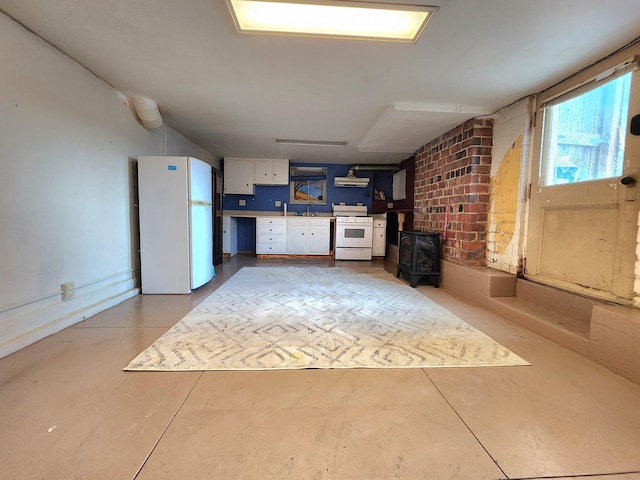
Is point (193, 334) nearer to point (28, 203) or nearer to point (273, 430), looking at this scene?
point (273, 430)

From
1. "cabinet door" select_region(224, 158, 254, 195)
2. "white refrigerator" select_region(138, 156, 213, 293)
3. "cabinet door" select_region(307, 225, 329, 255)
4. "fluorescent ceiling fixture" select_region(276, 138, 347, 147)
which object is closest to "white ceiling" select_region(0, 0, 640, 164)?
"white refrigerator" select_region(138, 156, 213, 293)

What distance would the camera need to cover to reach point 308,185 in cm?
623

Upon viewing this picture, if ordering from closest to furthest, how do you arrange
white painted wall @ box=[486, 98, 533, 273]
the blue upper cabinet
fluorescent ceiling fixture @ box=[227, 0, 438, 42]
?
fluorescent ceiling fixture @ box=[227, 0, 438, 42] < white painted wall @ box=[486, 98, 533, 273] < the blue upper cabinet

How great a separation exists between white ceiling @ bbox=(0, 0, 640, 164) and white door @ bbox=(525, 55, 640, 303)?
0.32 metres

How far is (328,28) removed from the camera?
168cm

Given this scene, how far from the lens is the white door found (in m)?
1.73

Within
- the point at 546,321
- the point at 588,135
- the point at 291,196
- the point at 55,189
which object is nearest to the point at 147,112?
the point at 55,189

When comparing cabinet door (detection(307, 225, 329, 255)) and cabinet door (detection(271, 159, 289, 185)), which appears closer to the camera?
cabinet door (detection(307, 225, 329, 255))

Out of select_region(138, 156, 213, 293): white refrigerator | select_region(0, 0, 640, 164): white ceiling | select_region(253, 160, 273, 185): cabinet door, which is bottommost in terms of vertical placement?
select_region(138, 156, 213, 293): white refrigerator

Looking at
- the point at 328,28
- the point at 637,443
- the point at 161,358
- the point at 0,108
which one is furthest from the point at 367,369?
the point at 0,108

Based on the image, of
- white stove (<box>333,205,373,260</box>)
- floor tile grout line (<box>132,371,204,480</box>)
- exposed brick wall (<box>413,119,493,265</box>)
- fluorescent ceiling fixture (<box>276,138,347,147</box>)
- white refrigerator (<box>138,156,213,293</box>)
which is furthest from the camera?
white stove (<box>333,205,373,260</box>)

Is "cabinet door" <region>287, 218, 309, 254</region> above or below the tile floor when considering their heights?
above

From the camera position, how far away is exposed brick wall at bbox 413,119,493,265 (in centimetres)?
302

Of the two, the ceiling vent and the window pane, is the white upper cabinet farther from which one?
the window pane
